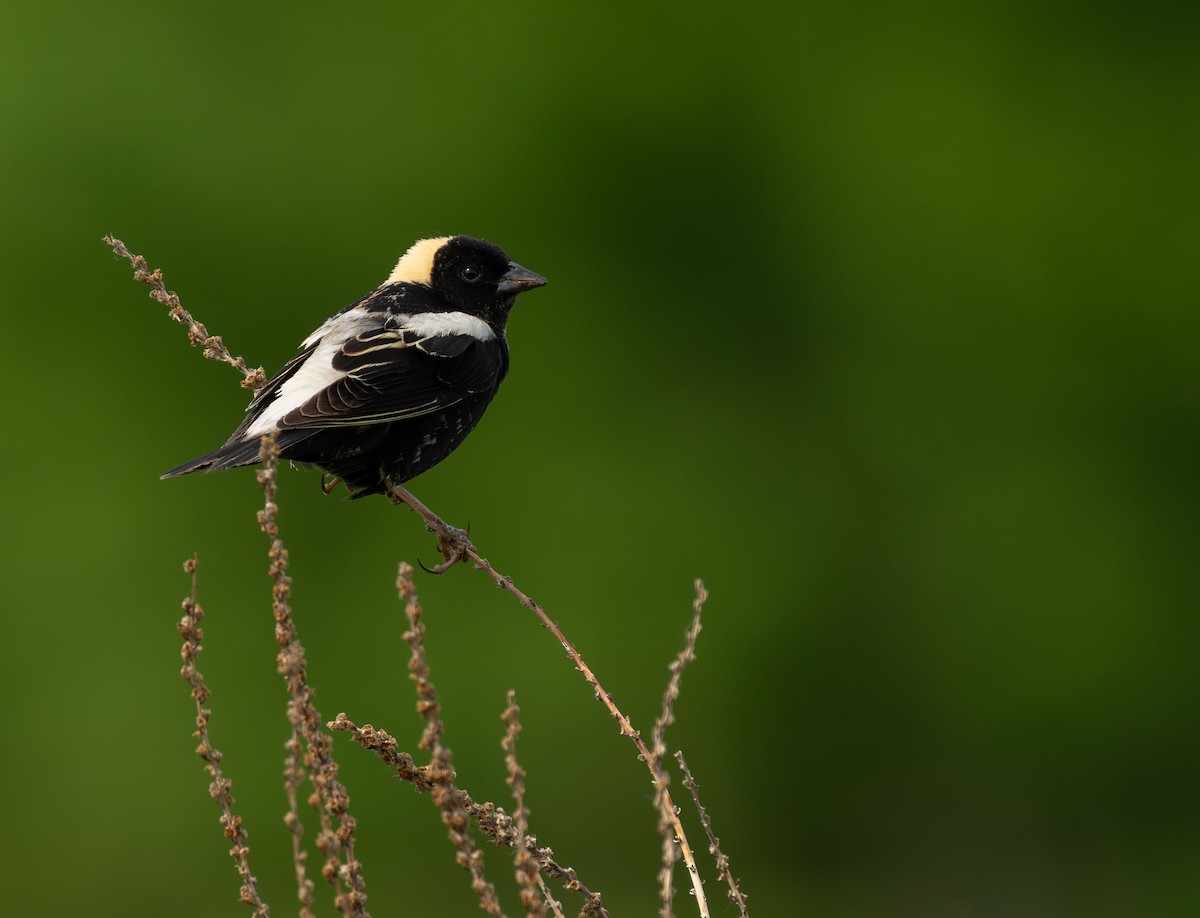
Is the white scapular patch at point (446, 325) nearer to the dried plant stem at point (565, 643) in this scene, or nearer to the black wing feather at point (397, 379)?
the black wing feather at point (397, 379)

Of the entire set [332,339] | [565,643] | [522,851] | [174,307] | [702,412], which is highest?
[702,412]

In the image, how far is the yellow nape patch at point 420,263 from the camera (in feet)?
14.5

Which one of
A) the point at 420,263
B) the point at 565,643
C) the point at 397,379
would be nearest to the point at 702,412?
the point at 420,263

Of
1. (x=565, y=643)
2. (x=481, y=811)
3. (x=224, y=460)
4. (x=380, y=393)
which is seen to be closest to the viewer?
(x=481, y=811)

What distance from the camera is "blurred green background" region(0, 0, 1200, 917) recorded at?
29.4ft

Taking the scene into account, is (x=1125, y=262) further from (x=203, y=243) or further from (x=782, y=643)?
(x=203, y=243)

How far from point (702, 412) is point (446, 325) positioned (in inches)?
234

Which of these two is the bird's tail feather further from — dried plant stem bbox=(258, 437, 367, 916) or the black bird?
dried plant stem bbox=(258, 437, 367, 916)

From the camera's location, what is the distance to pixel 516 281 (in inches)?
171

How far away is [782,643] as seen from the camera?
9.80 metres

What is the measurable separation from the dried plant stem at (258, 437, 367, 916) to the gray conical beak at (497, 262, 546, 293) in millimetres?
2535

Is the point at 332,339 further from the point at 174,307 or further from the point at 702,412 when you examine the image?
the point at 702,412

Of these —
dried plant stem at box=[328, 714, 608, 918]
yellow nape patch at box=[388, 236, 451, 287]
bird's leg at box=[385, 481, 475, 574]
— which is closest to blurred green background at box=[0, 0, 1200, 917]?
yellow nape patch at box=[388, 236, 451, 287]

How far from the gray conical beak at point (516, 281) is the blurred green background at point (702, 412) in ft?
15.0
